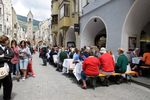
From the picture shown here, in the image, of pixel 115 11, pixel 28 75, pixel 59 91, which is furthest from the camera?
pixel 115 11

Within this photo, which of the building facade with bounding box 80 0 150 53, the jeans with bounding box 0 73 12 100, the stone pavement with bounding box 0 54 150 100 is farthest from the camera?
the building facade with bounding box 80 0 150 53

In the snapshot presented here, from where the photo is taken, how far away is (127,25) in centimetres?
1411

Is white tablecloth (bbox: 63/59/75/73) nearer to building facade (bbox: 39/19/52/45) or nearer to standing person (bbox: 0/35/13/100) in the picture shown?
standing person (bbox: 0/35/13/100)

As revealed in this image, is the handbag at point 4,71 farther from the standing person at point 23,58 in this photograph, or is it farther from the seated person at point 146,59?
the seated person at point 146,59

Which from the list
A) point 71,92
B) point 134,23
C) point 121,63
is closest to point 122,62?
point 121,63

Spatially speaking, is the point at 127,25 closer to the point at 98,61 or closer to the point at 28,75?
the point at 98,61

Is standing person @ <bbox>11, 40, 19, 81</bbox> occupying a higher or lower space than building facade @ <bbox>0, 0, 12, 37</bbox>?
lower

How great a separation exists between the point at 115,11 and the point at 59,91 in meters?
7.25

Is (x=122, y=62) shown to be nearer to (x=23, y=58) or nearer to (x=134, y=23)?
(x=134, y=23)

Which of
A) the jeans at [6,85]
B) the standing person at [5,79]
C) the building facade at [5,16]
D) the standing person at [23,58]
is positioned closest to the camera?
the standing person at [5,79]

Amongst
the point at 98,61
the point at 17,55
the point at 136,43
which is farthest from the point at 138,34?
the point at 17,55

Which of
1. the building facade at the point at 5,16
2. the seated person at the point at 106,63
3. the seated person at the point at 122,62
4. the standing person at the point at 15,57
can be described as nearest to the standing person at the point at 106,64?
the seated person at the point at 106,63

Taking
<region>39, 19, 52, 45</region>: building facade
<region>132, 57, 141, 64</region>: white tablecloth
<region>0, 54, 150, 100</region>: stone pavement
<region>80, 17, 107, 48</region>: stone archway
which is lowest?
<region>0, 54, 150, 100</region>: stone pavement

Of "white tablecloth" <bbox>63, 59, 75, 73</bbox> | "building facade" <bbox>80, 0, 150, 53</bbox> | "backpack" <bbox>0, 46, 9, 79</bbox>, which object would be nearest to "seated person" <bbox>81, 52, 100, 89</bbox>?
"white tablecloth" <bbox>63, 59, 75, 73</bbox>
